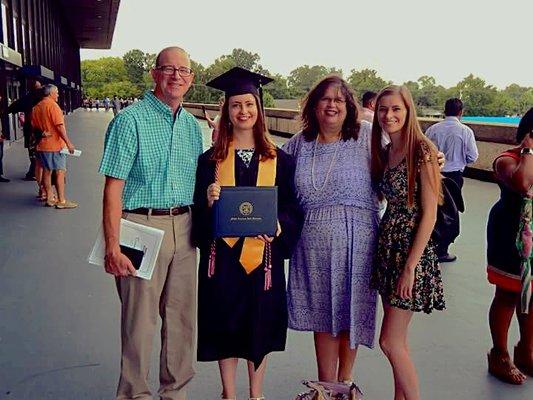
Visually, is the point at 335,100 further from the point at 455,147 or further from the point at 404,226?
the point at 455,147

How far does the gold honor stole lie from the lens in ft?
8.32

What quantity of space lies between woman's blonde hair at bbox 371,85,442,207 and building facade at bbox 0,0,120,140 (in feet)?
30.3

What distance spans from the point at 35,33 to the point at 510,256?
27454 mm

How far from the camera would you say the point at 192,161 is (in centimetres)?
259

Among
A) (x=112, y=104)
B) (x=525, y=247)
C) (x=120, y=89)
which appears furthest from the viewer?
(x=120, y=89)

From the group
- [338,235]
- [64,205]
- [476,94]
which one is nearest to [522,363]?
[338,235]

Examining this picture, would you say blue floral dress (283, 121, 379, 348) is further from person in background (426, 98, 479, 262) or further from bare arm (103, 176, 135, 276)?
person in background (426, 98, 479, 262)

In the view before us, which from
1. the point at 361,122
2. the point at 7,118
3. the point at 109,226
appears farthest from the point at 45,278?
the point at 7,118

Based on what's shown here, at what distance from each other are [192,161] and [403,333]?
50.9 inches

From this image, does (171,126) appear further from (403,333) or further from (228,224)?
(403,333)

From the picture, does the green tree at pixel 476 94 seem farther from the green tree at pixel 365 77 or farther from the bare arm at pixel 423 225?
the bare arm at pixel 423 225

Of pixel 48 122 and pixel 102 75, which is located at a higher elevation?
pixel 102 75

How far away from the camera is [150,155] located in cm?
246

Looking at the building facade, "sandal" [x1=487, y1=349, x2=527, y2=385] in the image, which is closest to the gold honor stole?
"sandal" [x1=487, y1=349, x2=527, y2=385]
